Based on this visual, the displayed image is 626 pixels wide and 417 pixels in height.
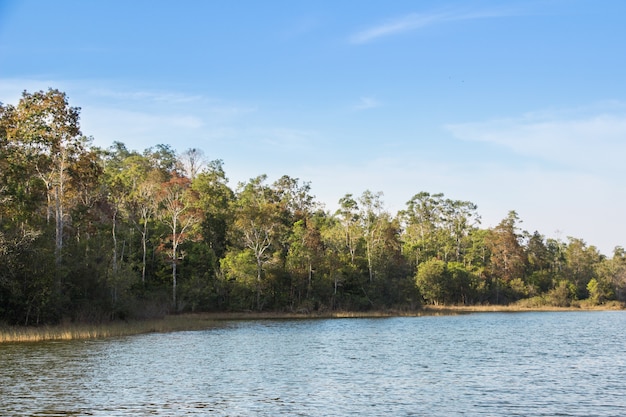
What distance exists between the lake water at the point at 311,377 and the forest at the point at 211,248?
305 inches

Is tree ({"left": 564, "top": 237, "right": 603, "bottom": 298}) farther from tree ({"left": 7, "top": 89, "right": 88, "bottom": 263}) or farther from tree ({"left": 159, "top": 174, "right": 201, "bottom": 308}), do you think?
tree ({"left": 7, "top": 89, "right": 88, "bottom": 263})

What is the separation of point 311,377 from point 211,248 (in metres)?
54.3

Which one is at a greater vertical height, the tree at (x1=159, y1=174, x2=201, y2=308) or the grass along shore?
the tree at (x1=159, y1=174, x2=201, y2=308)

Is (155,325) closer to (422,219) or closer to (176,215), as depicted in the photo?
(176,215)

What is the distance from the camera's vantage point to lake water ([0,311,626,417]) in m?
18.5

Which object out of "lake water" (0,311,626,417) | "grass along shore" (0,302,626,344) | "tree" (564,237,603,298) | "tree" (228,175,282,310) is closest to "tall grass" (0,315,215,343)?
"grass along shore" (0,302,626,344)

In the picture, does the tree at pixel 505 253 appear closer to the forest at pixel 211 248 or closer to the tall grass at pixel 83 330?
the forest at pixel 211 248

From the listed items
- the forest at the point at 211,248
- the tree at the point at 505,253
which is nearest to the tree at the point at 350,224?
the forest at the point at 211,248

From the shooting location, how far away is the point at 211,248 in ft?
254

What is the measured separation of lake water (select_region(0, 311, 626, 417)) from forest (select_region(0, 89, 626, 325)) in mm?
7747

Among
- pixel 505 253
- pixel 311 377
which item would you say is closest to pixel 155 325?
pixel 311 377

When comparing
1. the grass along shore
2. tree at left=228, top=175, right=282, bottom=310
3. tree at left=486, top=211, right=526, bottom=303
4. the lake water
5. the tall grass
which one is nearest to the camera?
the lake water

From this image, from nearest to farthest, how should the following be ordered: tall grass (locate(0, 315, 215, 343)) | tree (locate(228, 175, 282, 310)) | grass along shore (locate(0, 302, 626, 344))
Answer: tall grass (locate(0, 315, 215, 343)) < grass along shore (locate(0, 302, 626, 344)) < tree (locate(228, 175, 282, 310))

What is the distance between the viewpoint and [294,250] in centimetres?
7719
